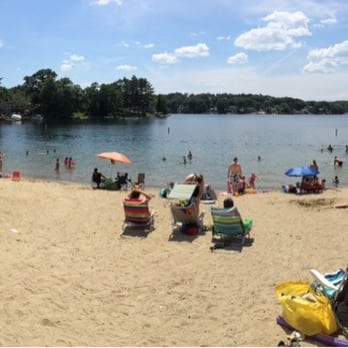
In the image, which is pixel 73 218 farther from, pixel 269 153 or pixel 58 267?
pixel 269 153

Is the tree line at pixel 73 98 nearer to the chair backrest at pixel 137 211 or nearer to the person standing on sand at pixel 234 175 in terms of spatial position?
the person standing on sand at pixel 234 175

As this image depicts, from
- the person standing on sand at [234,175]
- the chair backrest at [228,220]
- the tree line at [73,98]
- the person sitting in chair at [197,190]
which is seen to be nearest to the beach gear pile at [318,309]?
the chair backrest at [228,220]

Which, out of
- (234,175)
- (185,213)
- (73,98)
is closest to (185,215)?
(185,213)

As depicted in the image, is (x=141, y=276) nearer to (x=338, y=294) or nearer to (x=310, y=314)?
(x=310, y=314)

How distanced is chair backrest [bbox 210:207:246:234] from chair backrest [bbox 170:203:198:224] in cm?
101

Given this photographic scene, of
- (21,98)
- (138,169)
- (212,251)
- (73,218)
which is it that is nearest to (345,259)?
(212,251)

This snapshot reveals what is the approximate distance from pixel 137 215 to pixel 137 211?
110mm

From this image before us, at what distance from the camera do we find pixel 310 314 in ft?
18.9

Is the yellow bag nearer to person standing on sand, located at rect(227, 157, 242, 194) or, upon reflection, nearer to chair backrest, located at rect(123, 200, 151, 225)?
chair backrest, located at rect(123, 200, 151, 225)

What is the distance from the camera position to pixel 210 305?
6.79 meters

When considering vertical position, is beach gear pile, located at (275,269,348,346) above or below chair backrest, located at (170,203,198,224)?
below

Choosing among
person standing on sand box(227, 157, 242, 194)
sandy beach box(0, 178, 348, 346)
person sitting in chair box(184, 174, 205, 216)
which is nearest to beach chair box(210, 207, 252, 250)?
sandy beach box(0, 178, 348, 346)

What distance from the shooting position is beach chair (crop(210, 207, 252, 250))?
10.0m

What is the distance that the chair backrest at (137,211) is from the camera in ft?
36.6
